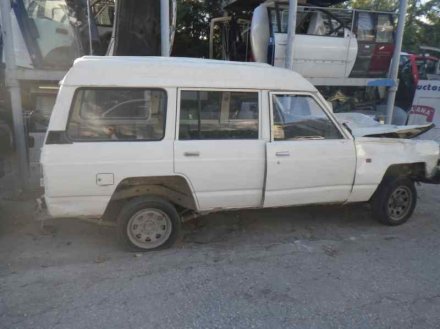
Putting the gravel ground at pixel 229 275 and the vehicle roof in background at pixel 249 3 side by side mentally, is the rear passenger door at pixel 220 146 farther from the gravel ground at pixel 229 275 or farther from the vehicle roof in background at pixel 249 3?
the vehicle roof in background at pixel 249 3

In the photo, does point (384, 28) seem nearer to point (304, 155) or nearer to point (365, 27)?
point (365, 27)

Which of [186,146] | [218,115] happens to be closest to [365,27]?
[218,115]

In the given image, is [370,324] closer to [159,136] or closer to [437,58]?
[159,136]

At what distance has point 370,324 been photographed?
10.0 ft

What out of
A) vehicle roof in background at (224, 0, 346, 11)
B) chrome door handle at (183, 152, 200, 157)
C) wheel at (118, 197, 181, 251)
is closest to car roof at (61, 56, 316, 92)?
chrome door handle at (183, 152, 200, 157)

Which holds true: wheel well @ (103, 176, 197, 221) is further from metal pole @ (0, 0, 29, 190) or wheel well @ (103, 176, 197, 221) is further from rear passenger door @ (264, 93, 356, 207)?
metal pole @ (0, 0, 29, 190)

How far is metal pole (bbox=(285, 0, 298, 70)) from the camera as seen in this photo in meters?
6.44

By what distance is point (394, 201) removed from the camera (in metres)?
5.00

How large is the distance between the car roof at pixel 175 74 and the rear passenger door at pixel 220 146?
0.33 ft

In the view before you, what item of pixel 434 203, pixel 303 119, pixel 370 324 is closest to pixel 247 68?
pixel 303 119

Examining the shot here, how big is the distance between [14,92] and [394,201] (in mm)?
4962

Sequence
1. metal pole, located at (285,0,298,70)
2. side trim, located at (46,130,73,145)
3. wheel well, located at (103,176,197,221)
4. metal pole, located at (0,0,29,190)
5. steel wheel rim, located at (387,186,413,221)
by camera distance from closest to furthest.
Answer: side trim, located at (46,130,73,145), wheel well, located at (103,176,197,221), steel wheel rim, located at (387,186,413,221), metal pole, located at (0,0,29,190), metal pole, located at (285,0,298,70)


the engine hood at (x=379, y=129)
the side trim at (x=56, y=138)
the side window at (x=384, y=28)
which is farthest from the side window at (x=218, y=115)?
the side window at (x=384, y=28)

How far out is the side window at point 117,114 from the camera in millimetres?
3763
